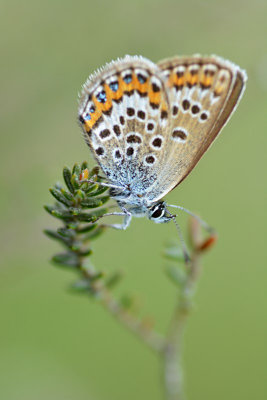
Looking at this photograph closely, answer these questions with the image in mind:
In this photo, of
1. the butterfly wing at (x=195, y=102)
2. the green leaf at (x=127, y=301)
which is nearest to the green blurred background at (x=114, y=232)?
the butterfly wing at (x=195, y=102)

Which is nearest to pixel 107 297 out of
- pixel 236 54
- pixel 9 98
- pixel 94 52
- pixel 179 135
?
pixel 179 135

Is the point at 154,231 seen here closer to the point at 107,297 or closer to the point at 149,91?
the point at 149,91

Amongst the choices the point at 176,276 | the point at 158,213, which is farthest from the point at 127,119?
the point at 176,276

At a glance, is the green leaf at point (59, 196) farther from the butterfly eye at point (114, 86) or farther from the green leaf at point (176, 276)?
the butterfly eye at point (114, 86)

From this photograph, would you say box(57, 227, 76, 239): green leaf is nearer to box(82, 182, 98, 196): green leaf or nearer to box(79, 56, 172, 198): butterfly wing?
box(82, 182, 98, 196): green leaf

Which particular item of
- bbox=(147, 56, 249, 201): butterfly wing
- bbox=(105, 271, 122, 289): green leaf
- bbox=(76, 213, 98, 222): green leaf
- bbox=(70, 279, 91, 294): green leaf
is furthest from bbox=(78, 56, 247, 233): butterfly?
bbox=(76, 213, 98, 222): green leaf

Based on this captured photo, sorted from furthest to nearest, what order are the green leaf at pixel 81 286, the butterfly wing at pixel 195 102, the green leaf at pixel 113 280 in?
1. the butterfly wing at pixel 195 102
2. the green leaf at pixel 113 280
3. the green leaf at pixel 81 286
